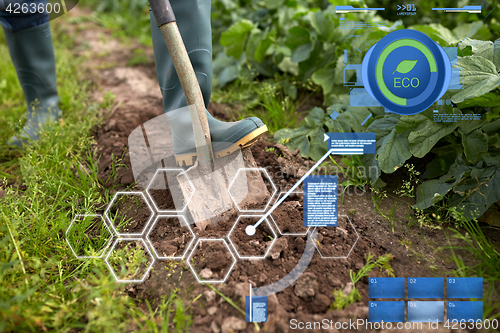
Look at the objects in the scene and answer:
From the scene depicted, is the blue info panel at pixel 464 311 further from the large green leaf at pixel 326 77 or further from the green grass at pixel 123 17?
the green grass at pixel 123 17

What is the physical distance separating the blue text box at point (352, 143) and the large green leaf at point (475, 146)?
1.27ft

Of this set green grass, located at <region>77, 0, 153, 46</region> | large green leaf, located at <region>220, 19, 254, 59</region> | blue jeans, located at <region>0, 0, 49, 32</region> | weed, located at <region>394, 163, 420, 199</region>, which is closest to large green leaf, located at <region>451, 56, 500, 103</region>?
weed, located at <region>394, 163, 420, 199</region>

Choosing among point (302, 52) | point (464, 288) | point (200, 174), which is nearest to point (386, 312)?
point (464, 288)

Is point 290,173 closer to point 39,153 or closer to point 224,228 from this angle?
point 224,228

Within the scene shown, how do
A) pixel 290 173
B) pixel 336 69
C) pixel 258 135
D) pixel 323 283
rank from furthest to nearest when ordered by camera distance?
1. pixel 336 69
2. pixel 290 173
3. pixel 258 135
4. pixel 323 283

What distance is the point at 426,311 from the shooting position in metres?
1.12

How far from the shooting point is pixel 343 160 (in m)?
1.70

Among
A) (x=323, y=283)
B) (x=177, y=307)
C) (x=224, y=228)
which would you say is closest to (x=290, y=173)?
(x=224, y=228)

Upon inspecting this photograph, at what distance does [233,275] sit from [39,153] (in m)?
1.50

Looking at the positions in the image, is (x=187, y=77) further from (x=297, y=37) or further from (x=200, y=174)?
(x=297, y=37)

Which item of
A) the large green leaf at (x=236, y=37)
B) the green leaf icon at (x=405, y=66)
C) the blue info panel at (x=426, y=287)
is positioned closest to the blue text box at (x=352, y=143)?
the green leaf icon at (x=405, y=66)

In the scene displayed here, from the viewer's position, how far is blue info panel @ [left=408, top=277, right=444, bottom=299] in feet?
3.84

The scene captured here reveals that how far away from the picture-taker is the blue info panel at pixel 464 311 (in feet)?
3.59

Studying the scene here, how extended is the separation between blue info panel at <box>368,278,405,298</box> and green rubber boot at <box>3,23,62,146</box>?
2052 millimetres
